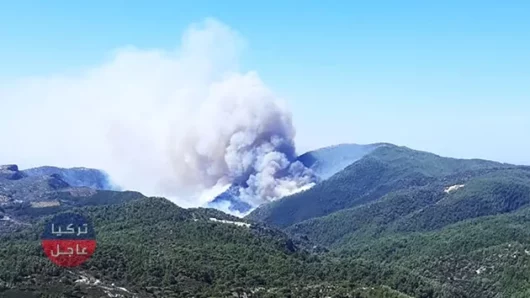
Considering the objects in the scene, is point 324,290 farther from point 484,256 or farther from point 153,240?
point 484,256

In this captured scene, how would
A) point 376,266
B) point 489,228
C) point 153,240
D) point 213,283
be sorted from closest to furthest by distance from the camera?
point 213,283
point 153,240
point 376,266
point 489,228

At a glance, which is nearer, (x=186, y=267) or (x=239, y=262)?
(x=186, y=267)

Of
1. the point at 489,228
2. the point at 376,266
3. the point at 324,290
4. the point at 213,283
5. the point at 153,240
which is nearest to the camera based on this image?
the point at 324,290

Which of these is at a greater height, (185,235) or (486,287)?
(185,235)

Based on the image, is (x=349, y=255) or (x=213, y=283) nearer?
(x=213, y=283)

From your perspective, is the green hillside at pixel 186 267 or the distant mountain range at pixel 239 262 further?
the distant mountain range at pixel 239 262

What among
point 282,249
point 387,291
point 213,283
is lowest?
point 387,291

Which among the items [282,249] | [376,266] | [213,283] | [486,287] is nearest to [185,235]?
[282,249]

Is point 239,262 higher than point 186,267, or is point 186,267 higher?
point 239,262

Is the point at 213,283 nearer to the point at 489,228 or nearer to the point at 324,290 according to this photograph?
the point at 324,290

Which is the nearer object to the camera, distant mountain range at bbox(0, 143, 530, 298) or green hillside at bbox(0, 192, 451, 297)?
green hillside at bbox(0, 192, 451, 297)

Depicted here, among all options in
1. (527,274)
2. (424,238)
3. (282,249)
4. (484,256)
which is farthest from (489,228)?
(282,249)
